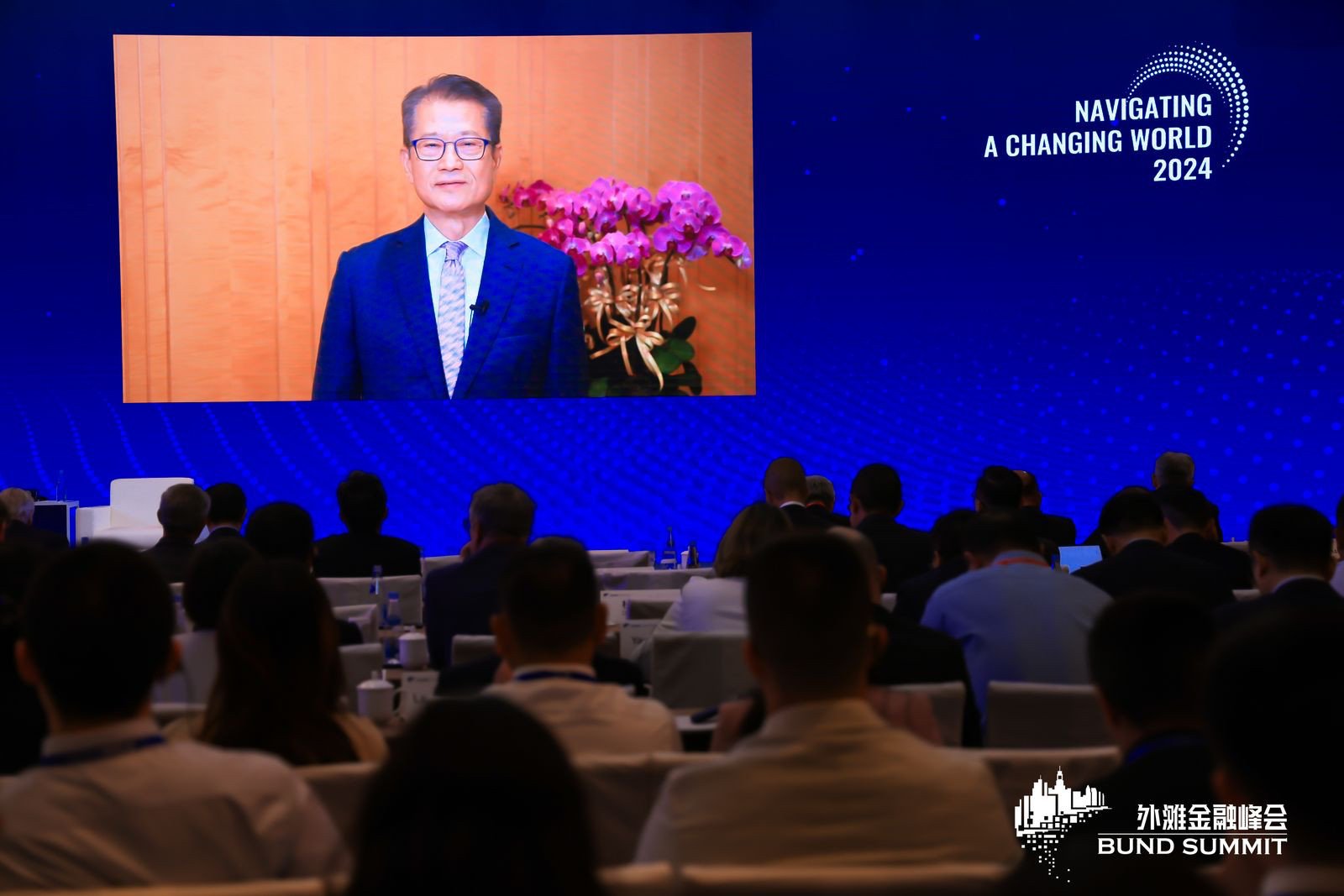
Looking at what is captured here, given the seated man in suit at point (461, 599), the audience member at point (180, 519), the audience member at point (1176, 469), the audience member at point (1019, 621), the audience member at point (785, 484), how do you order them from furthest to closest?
the audience member at point (1176, 469)
the audience member at point (785, 484)
the audience member at point (180, 519)
the seated man in suit at point (461, 599)
the audience member at point (1019, 621)

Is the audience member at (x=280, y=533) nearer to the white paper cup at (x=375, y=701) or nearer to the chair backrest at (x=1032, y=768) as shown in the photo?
the white paper cup at (x=375, y=701)

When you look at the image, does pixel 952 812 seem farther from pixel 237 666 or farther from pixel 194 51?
pixel 194 51

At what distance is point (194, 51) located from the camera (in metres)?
8.43

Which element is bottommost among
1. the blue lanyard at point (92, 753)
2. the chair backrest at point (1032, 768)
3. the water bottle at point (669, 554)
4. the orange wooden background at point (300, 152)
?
the water bottle at point (669, 554)

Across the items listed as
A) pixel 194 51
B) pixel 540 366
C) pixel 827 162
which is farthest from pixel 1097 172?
pixel 194 51

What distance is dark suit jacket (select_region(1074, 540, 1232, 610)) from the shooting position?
13.0 feet

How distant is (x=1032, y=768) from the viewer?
2.04 metres

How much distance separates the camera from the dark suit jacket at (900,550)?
5.30 m

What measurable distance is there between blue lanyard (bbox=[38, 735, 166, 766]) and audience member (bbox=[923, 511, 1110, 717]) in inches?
86.0

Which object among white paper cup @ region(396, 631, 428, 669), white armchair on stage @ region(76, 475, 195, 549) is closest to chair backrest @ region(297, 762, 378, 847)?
white paper cup @ region(396, 631, 428, 669)

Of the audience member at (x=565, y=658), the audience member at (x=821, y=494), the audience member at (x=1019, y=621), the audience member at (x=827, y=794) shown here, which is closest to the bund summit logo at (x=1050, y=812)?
the audience member at (x=827, y=794)

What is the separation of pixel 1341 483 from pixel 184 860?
Answer: 8.77 metres

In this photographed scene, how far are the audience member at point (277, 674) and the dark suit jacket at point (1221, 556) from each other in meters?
3.56

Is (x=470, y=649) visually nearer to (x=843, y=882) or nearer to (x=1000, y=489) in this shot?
(x=843, y=882)
